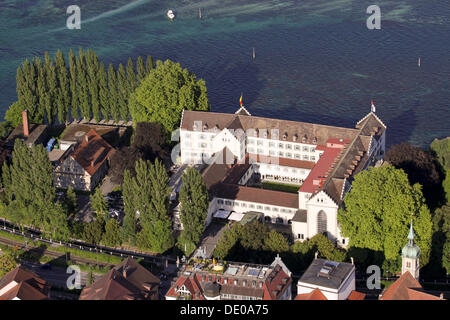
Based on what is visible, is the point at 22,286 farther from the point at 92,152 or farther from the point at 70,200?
the point at 92,152

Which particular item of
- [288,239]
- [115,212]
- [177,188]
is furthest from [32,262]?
[288,239]

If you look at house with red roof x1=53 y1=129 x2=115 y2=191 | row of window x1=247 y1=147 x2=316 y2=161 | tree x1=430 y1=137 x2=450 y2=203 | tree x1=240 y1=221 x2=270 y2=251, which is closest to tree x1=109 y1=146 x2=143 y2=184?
house with red roof x1=53 y1=129 x2=115 y2=191

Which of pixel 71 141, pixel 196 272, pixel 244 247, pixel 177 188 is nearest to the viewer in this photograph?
pixel 196 272

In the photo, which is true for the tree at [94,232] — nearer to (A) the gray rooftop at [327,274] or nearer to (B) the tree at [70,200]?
(B) the tree at [70,200]

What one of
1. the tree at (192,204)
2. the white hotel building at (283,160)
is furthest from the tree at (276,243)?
the tree at (192,204)

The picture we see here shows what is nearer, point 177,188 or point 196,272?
point 196,272

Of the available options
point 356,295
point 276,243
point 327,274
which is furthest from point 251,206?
point 356,295

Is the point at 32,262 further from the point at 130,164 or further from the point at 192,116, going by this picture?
the point at 192,116
